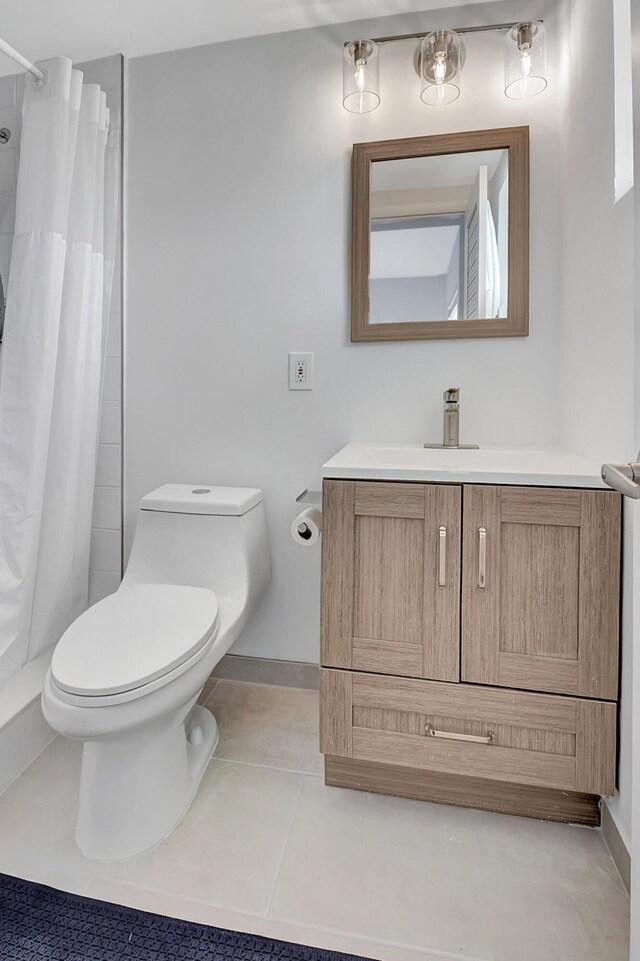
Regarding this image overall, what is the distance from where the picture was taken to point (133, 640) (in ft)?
3.89

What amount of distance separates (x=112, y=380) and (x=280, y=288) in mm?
696

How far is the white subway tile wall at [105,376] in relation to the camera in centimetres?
185

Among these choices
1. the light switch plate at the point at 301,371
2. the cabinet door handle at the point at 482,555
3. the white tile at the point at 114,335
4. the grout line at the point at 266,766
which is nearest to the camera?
the cabinet door handle at the point at 482,555

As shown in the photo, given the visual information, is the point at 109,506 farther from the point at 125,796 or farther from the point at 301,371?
the point at 125,796

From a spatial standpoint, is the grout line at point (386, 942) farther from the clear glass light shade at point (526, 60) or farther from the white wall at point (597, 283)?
the clear glass light shade at point (526, 60)

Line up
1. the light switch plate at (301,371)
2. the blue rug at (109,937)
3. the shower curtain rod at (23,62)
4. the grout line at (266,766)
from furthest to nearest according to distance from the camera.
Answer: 1. the light switch plate at (301,371)
2. the shower curtain rod at (23,62)
3. the grout line at (266,766)
4. the blue rug at (109,937)

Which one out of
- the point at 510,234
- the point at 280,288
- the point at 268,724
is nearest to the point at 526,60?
the point at 510,234

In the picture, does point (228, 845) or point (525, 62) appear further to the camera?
point (525, 62)

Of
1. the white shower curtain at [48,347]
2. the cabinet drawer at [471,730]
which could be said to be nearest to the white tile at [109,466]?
the white shower curtain at [48,347]

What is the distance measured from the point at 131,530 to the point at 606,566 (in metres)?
1.56

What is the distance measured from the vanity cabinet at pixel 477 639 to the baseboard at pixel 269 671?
53 cm

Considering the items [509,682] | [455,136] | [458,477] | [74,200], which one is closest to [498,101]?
[455,136]

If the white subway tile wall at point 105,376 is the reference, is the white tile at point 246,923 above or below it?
below

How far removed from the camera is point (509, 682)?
3.87 feet
